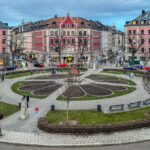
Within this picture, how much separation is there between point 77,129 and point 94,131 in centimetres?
149

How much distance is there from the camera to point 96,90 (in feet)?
121

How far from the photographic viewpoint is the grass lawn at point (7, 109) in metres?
25.8

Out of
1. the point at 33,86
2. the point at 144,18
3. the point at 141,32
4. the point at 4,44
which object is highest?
the point at 144,18

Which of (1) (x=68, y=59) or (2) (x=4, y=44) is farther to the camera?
(1) (x=68, y=59)

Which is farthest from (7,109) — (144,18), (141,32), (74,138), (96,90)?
(144,18)

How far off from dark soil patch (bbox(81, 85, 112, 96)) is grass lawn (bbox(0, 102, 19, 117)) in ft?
40.2

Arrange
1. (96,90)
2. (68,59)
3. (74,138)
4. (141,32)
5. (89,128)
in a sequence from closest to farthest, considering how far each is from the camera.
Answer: (74,138)
(89,128)
(96,90)
(141,32)
(68,59)

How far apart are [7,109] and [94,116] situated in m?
10.8

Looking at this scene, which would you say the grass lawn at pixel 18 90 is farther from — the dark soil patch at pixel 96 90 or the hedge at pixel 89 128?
the hedge at pixel 89 128

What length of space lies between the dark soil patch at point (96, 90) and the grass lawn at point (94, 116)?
924cm

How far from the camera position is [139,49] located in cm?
8081

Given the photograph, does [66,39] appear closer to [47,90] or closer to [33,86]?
[33,86]

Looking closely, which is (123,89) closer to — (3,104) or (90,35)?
(3,104)

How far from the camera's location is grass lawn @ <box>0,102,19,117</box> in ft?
84.8
